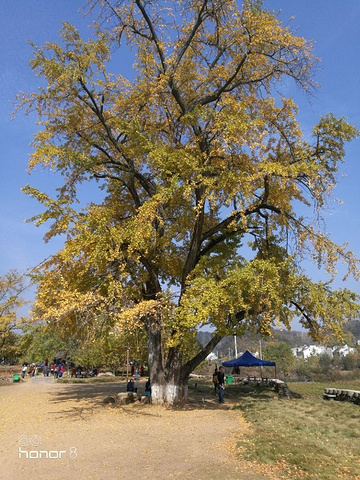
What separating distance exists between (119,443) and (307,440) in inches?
Result: 166

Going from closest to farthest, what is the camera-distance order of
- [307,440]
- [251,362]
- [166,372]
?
1. [307,440]
2. [166,372]
3. [251,362]

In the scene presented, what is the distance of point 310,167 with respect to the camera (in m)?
13.0

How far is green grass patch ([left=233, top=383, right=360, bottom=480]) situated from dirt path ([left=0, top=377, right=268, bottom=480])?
0.64m

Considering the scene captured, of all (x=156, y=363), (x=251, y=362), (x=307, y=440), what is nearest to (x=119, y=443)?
(x=307, y=440)

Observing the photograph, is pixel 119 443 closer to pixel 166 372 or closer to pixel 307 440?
pixel 307 440

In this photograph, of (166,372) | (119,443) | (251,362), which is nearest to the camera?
(119,443)

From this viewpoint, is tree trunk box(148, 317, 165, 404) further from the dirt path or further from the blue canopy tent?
the blue canopy tent

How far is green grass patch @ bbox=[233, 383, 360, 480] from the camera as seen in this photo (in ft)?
21.5

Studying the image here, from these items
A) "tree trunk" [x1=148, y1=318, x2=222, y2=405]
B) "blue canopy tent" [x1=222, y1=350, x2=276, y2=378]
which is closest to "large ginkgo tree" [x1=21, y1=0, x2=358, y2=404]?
"tree trunk" [x1=148, y1=318, x2=222, y2=405]

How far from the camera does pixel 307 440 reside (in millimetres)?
8367

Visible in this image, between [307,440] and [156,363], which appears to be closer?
[307,440]

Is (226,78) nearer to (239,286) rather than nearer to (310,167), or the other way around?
(310,167)

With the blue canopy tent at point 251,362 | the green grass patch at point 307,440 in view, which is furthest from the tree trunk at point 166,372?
the blue canopy tent at point 251,362

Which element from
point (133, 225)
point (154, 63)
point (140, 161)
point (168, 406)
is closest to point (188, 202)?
point (140, 161)
